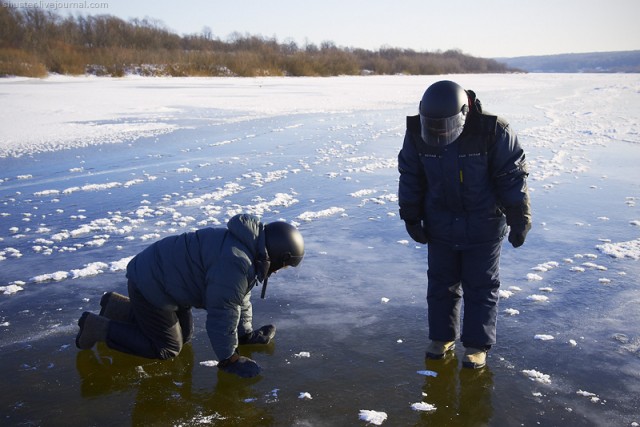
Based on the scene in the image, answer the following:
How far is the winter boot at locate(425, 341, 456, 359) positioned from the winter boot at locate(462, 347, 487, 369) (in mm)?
120

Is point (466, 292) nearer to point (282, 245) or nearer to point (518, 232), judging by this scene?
point (518, 232)

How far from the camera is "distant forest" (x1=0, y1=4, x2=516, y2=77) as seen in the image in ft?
117

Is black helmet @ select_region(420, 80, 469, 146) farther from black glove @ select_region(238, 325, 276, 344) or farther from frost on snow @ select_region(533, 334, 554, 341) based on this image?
black glove @ select_region(238, 325, 276, 344)

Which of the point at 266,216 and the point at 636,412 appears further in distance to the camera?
the point at 266,216

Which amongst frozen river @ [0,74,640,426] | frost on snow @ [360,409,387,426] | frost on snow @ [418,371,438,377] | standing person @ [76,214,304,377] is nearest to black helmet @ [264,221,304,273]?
standing person @ [76,214,304,377]

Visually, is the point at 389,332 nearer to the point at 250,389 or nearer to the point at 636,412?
the point at 250,389

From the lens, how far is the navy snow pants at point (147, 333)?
3305 mm

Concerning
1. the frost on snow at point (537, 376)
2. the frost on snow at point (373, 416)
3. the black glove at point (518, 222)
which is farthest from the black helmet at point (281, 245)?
the frost on snow at point (537, 376)

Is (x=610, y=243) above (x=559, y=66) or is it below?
below

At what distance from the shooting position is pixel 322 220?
6.42 meters

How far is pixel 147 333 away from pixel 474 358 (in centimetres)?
189

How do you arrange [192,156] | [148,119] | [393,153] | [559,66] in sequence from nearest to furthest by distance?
1. [192,156]
2. [393,153]
3. [148,119]
4. [559,66]

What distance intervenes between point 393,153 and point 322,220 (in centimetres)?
547

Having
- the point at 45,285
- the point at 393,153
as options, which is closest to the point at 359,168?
the point at 393,153
